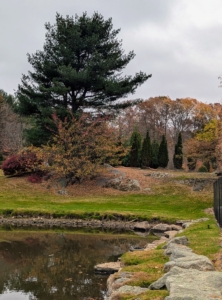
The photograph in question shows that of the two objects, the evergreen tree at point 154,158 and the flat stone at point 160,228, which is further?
the evergreen tree at point 154,158

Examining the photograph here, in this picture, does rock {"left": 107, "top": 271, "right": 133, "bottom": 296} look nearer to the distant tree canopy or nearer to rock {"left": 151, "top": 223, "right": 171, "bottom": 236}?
rock {"left": 151, "top": 223, "right": 171, "bottom": 236}

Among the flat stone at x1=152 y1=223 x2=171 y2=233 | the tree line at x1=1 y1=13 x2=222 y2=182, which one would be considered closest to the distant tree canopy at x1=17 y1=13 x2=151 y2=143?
the tree line at x1=1 y1=13 x2=222 y2=182

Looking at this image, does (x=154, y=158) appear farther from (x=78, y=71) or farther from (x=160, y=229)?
(x=160, y=229)

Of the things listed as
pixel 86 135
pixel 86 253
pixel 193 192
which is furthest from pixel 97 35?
pixel 86 253

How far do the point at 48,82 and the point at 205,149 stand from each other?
13.3 m

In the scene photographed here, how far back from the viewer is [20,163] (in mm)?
25328

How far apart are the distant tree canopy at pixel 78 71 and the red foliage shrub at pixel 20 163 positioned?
2697 mm

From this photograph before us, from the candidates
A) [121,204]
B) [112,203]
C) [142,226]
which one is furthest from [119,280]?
[112,203]

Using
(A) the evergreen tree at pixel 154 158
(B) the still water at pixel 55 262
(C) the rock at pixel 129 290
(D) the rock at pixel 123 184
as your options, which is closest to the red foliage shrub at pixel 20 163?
(D) the rock at pixel 123 184

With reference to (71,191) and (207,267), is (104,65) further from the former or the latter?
(207,267)

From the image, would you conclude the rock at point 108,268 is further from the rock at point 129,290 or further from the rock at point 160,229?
the rock at point 160,229

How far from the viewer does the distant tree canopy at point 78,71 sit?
26.1 metres

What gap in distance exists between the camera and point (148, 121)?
53312mm

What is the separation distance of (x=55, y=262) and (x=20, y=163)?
16.0 meters
